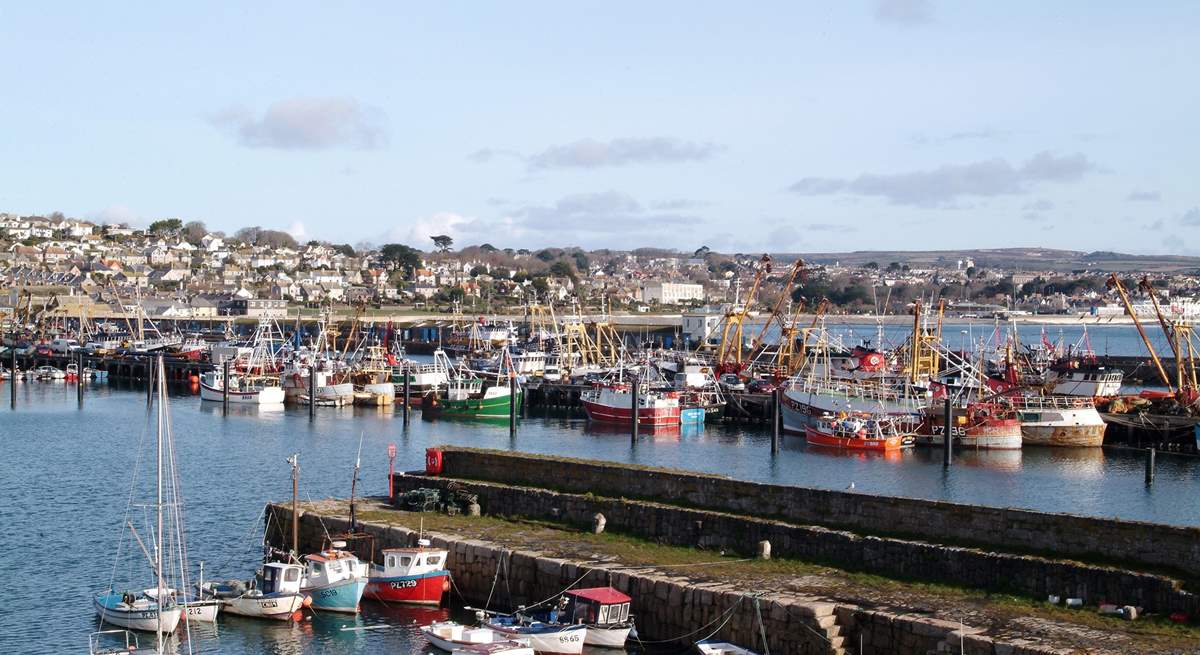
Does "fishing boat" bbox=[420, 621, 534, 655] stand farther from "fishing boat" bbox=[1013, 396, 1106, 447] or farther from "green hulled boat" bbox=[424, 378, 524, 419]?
"green hulled boat" bbox=[424, 378, 524, 419]

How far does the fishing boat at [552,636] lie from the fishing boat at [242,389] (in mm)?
51778

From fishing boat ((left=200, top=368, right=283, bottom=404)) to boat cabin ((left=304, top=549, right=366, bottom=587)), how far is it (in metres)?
47.4

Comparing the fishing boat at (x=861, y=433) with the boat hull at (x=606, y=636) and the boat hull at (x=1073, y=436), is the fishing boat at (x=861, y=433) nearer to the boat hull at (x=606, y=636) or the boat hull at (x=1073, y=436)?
the boat hull at (x=1073, y=436)

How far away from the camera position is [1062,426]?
55125 mm

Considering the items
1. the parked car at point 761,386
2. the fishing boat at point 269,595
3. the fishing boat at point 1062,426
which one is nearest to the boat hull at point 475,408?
the parked car at point 761,386

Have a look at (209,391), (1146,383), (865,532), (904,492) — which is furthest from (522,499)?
(1146,383)

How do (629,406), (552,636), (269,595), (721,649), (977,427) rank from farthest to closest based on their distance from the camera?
(629,406), (977,427), (269,595), (552,636), (721,649)

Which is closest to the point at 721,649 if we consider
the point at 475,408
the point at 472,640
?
the point at 472,640

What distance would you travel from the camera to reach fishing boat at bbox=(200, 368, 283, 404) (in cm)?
7231

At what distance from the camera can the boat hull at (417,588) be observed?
24.3 meters

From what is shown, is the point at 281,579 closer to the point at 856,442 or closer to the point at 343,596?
the point at 343,596

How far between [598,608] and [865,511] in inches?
206

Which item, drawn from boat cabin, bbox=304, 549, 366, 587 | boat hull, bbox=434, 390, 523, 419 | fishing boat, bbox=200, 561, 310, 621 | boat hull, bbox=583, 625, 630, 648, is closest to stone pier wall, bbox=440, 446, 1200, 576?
boat hull, bbox=583, 625, 630, 648

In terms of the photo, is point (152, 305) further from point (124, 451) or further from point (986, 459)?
point (986, 459)
